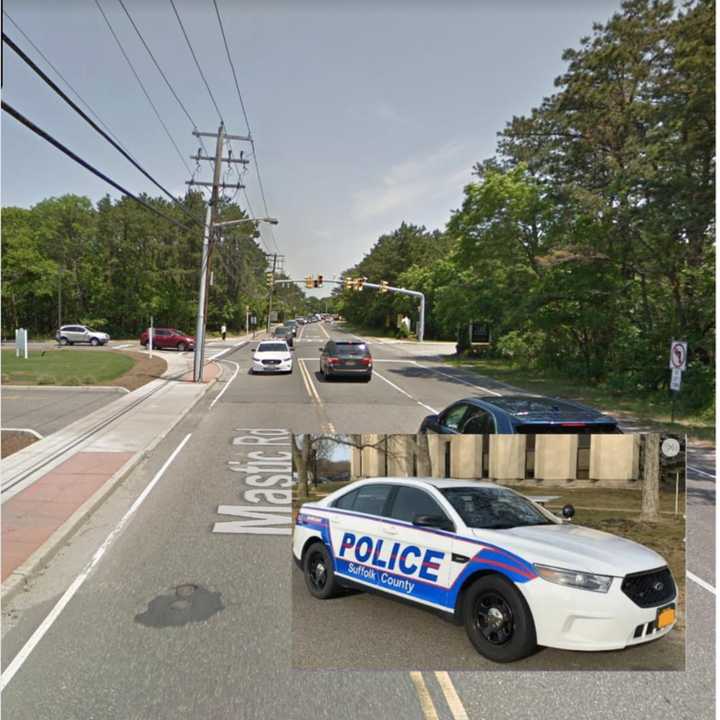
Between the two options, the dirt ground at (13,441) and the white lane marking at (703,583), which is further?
the dirt ground at (13,441)

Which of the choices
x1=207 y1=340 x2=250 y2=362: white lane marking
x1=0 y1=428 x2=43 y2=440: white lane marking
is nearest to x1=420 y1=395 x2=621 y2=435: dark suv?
x1=0 y1=428 x2=43 y2=440: white lane marking

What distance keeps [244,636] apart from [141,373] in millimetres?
28178

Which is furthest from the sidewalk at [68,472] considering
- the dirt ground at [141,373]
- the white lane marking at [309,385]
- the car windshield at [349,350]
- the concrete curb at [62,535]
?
the dirt ground at [141,373]

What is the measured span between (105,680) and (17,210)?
88.2m

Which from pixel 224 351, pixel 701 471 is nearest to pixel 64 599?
pixel 701 471

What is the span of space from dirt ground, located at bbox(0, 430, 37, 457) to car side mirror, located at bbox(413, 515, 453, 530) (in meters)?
13.3

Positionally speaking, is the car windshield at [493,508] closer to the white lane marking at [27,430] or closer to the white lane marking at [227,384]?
the white lane marking at [27,430]

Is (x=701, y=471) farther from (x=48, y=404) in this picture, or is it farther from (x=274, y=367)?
(x=48, y=404)

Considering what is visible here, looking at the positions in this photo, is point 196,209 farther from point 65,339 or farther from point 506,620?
point 506,620

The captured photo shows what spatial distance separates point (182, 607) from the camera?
6.23 meters

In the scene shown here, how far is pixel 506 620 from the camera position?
2.25 m

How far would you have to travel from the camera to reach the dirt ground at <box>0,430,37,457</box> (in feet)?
45.5

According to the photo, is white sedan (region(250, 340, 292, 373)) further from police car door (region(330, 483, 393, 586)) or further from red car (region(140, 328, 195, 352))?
red car (region(140, 328, 195, 352))

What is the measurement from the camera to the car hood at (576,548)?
7.12ft
